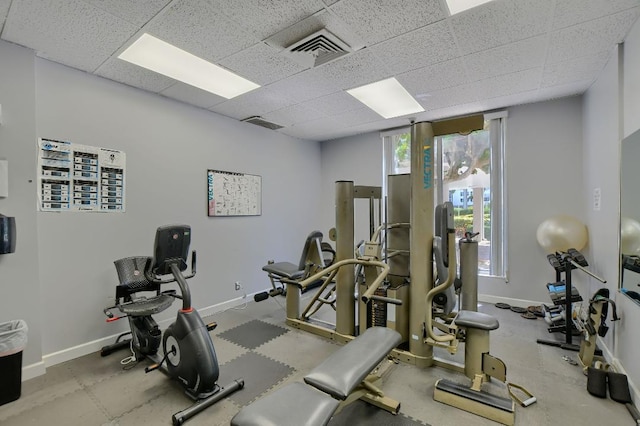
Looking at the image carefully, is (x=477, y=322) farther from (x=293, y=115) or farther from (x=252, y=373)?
(x=293, y=115)

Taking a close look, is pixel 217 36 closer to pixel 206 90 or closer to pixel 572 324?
pixel 206 90

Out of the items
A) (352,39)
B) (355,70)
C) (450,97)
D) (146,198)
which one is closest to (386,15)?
(352,39)

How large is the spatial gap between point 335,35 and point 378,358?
243cm

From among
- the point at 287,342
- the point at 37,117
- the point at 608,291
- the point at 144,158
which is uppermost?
the point at 37,117

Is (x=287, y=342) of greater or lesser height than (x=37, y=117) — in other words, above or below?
below

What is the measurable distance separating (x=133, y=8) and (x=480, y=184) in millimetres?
4746

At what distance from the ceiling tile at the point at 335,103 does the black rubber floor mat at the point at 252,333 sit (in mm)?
2964

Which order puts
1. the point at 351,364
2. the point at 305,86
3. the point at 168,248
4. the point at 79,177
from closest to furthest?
the point at 351,364
the point at 168,248
the point at 79,177
the point at 305,86

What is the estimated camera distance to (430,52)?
8.66 ft

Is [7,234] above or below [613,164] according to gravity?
below

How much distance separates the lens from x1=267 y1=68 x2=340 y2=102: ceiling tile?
3084mm

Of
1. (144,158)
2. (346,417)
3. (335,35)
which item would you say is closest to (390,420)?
(346,417)

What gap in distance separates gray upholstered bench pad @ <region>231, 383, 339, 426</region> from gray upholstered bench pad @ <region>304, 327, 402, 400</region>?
9cm

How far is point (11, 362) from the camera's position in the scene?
2209mm
